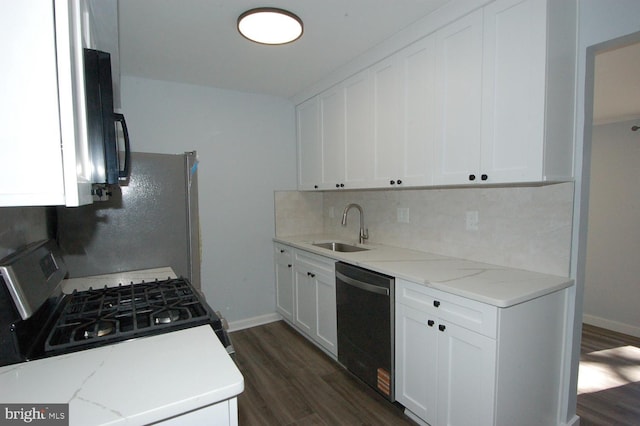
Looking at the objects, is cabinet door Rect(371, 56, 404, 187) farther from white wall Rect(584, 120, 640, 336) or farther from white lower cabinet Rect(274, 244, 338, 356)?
white wall Rect(584, 120, 640, 336)

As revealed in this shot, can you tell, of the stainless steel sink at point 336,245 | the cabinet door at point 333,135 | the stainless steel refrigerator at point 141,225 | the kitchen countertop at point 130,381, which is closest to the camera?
the kitchen countertop at point 130,381

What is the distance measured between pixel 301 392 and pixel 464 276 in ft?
4.54

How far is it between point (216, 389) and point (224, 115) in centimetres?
282

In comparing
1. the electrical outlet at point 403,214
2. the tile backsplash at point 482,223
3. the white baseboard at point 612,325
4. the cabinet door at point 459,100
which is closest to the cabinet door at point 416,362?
the tile backsplash at point 482,223

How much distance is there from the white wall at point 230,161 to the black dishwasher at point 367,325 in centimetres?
128

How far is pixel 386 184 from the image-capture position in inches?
89.5

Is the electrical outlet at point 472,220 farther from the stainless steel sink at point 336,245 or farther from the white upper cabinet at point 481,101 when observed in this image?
the stainless steel sink at point 336,245

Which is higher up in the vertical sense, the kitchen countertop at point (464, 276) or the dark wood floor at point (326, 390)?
the kitchen countertop at point (464, 276)

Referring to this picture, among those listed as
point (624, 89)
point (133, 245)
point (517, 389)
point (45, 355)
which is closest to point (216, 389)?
point (45, 355)

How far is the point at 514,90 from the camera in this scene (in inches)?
59.7

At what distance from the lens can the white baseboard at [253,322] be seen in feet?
10.5

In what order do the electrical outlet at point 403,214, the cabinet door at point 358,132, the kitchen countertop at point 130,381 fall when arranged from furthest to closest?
the electrical outlet at point 403,214, the cabinet door at point 358,132, the kitchen countertop at point 130,381

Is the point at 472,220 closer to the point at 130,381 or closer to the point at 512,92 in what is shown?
the point at 512,92

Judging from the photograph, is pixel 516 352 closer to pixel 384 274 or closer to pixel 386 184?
pixel 384 274
